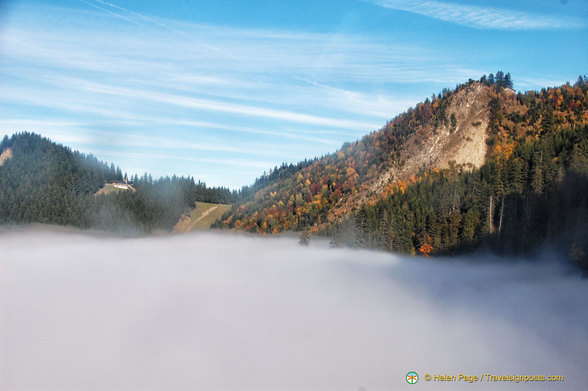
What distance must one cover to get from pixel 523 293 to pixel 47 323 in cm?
9495

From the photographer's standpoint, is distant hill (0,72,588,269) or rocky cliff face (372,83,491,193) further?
rocky cliff face (372,83,491,193)

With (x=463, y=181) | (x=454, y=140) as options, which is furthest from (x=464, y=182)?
(x=454, y=140)

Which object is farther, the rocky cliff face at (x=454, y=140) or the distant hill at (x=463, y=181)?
the rocky cliff face at (x=454, y=140)

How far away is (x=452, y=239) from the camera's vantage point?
334 feet

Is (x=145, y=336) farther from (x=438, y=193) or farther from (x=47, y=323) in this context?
(x=438, y=193)

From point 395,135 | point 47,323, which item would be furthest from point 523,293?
point 395,135

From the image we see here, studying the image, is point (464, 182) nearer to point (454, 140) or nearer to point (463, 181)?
point (463, 181)

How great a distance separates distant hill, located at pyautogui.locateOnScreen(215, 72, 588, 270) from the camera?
84.0 m

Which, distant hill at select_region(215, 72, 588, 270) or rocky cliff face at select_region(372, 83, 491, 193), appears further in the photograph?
rocky cliff face at select_region(372, 83, 491, 193)

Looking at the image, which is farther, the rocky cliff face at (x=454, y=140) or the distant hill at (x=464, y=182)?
the rocky cliff face at (x=454, y=140)

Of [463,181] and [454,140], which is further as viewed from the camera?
[454,140]

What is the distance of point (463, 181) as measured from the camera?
120750mm

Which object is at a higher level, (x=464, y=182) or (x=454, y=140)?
(x=454, y=140)

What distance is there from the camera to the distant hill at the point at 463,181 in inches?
3307
